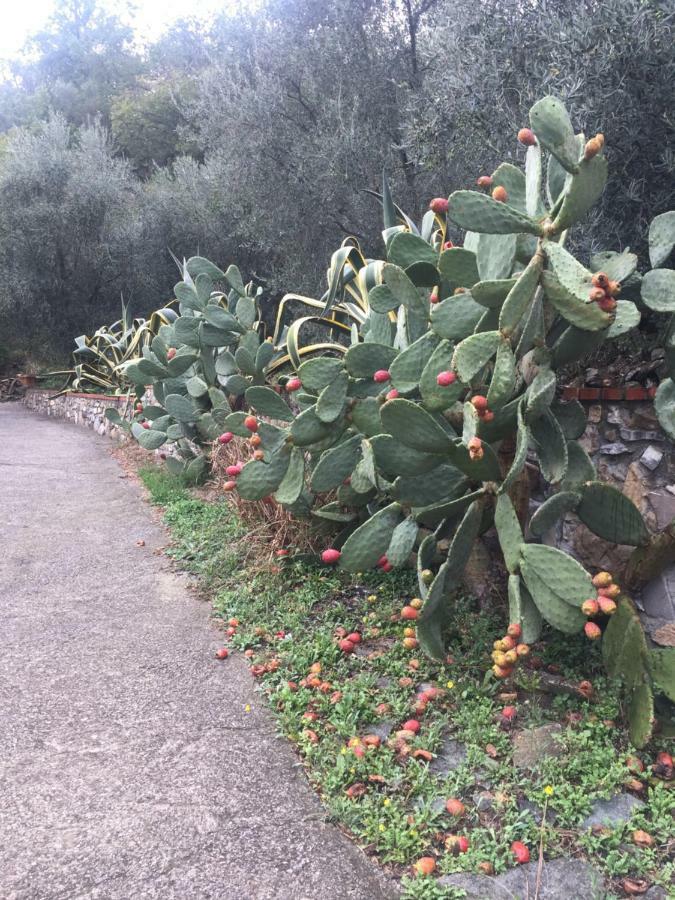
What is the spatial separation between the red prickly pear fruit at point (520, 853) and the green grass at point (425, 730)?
0.11 ft

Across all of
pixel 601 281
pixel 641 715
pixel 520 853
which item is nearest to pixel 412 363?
pixel 601 281

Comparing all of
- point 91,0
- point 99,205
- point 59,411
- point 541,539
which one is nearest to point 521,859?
point 541,539

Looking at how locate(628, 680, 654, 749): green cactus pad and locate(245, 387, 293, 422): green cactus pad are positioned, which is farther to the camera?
locate(245, 387, 293, 422): green cactus pad

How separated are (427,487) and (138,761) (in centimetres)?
138

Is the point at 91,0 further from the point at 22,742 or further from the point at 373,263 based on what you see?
the point at 22,742

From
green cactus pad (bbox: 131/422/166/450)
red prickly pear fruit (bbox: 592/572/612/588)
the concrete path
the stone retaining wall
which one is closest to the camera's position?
the concrete path

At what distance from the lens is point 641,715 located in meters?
2.12

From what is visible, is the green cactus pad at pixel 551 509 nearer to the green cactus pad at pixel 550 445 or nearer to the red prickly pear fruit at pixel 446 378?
the green cactus pad at pixel 550 445

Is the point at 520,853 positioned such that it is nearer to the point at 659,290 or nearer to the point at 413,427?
the point at 413,427

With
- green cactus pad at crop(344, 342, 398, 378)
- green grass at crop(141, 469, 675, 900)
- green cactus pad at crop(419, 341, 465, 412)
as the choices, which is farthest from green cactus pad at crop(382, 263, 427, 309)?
green grass at crop(141, 469, 675, 900)

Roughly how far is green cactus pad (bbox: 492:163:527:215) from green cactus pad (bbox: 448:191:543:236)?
423 mm

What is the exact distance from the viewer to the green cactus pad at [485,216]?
7.35 ft

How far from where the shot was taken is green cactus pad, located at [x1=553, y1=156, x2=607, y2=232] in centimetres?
218

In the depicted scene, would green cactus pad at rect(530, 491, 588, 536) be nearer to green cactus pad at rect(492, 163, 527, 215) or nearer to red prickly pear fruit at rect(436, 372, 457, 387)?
red prickly pear fruit at rect(436, 372, 457, 387)
